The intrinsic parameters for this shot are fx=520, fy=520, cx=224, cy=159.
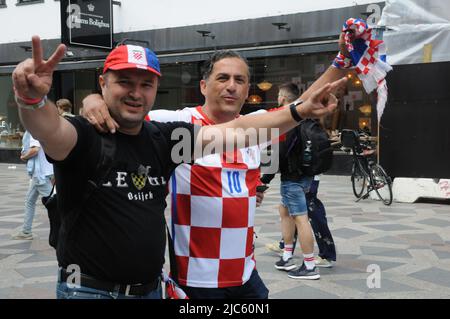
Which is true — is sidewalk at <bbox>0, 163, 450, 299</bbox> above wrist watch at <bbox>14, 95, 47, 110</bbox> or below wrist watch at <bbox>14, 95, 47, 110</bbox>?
below

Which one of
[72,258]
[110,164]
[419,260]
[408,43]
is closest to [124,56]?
[110,164]

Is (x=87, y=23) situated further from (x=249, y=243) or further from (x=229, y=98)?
(x=249, y=243)

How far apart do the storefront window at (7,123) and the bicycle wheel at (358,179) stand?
13921mm

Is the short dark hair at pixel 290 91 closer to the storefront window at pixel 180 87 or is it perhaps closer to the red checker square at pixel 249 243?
the red checker square at pixel 249 243

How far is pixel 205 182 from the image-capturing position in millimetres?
2418

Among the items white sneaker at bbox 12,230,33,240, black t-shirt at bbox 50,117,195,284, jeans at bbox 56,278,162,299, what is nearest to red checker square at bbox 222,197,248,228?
black t-shirt at bbox 50,117,195,284

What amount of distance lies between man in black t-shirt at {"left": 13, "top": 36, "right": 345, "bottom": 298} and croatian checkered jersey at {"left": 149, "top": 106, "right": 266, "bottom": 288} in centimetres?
25

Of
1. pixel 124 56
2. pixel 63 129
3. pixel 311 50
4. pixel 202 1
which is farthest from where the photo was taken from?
pixel 202 1

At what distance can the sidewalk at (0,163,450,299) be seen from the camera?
185 inches

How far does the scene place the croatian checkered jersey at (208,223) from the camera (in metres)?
2.41

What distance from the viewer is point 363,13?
494 inches

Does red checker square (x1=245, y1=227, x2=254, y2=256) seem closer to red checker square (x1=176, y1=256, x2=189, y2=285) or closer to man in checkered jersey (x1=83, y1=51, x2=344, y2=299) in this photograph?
man in checkered jersey (x1=83, y1=51, x2=344, y2=299)

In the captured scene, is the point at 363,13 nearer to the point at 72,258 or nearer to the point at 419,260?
the point at 419,260

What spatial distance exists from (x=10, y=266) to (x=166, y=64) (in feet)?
38.3
